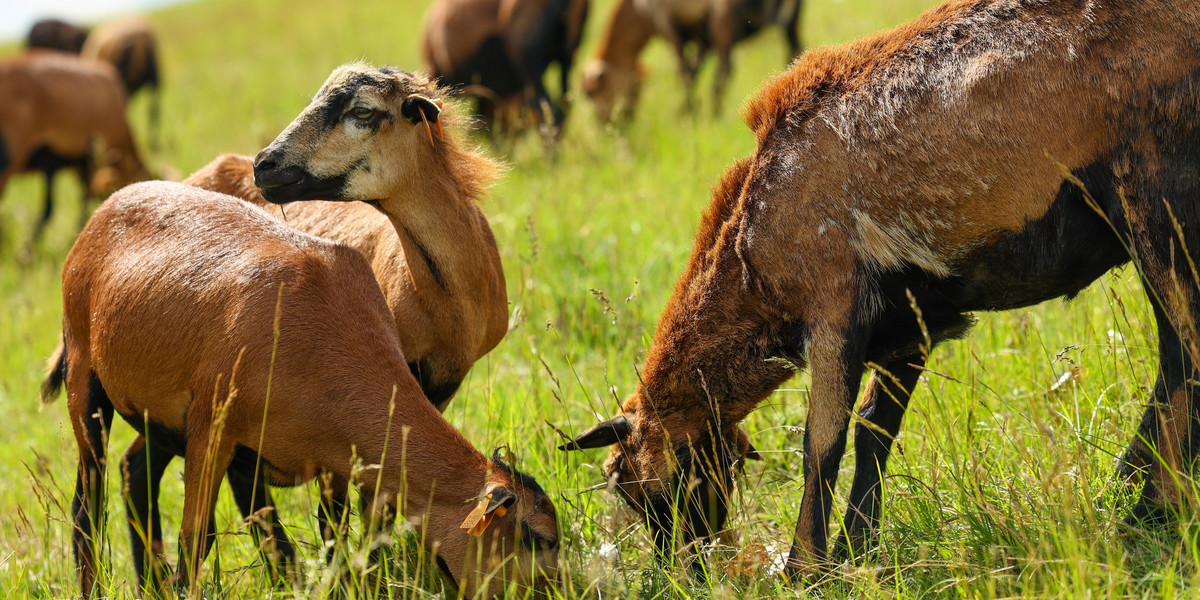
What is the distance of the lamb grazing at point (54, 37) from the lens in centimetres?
2225

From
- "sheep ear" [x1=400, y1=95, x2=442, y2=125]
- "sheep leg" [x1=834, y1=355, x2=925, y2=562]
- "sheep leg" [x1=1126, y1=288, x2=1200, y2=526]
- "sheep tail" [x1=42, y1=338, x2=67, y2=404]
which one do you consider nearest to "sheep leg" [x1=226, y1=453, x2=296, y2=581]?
"sheep tail" [x1=42, y1=338, x2=67, y2=404]

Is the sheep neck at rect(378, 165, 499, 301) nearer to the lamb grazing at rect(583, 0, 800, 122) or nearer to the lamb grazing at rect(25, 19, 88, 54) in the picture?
the lamb grazing at rect(583, 0, 800, 122)

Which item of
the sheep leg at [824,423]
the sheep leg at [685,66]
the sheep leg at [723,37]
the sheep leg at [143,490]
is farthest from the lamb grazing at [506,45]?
the sheep leg at [824,423]

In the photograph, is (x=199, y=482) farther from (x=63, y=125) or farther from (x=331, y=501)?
(x=63, y=125)

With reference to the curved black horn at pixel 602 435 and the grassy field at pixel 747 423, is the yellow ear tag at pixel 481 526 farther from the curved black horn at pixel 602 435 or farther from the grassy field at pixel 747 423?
the curved black horn at pixel 602 435

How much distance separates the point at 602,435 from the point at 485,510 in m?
0.77

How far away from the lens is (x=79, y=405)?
14.7 feet

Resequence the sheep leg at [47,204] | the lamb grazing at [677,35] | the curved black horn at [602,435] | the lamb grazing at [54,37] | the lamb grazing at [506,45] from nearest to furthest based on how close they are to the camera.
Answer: the curved black horn at [602,435] < the lamb grazing at [677,35] < the lamb grazing at [506,45] < the sheep leg at [47,204] < the lamb grazing at [54,37]

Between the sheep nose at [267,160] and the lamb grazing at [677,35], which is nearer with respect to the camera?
the sheep nose at [267,160]

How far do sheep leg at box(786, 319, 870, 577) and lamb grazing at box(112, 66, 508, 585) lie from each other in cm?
168

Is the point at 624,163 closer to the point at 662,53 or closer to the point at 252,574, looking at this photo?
the point at 252,574

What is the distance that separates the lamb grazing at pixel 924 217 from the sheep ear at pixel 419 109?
1.31 meters

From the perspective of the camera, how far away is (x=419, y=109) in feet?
15.0

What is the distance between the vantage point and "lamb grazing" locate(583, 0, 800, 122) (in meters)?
12.3
